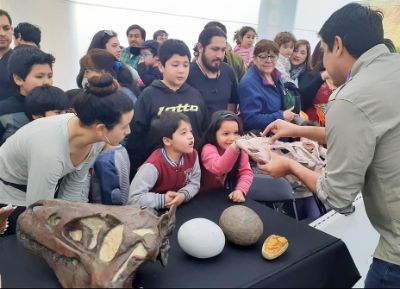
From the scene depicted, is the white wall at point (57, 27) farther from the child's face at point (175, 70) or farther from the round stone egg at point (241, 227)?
the round stone egg at point (241, 227)

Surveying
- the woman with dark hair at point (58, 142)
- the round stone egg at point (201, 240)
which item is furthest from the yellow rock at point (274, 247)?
the woman with dark hair at point (58, 142)

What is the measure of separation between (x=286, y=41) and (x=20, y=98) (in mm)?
2355

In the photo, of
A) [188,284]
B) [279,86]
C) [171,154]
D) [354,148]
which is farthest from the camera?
[279,86]

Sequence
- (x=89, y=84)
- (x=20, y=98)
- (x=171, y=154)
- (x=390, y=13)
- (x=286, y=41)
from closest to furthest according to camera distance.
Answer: (x=89, y=84), (x=171, y=154), (x=20, y=98), (x=286, y=41), (x=390, y=13)

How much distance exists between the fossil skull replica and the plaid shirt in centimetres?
250

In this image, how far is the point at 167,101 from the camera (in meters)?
1.73

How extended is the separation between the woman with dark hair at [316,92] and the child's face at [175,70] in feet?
3.61

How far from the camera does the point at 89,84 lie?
3.66 feet

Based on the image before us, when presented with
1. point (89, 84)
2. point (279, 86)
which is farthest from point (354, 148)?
point (279, 86)

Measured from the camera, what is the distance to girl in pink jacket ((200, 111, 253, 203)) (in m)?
1.50

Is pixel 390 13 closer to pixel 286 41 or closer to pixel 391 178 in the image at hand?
pixel 286 41

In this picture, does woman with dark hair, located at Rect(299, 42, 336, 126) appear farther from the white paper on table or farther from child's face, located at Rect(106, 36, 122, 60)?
child's face, located at Rect(106, 36, 122, 60)

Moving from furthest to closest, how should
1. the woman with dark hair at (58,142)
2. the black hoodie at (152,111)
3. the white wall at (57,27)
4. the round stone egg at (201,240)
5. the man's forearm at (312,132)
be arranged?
the white wall at (57,27) → the black hoodie at (152,111) → the man's forearm at (312,132) → the woman with dark hair at (58,142) → the round stone egg at (201,240)

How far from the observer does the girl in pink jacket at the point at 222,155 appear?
1501 millimetres
